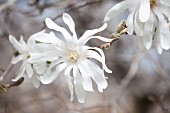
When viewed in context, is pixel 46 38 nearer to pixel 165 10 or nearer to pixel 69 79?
pixel 69 79

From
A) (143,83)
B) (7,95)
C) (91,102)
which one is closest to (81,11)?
(7,95)

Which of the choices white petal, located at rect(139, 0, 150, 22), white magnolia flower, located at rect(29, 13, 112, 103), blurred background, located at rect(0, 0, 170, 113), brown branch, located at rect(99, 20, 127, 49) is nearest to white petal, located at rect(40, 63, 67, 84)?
white magnolia flower, located at rect(29, 13, 112, 103)

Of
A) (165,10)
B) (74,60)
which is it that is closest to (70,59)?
(74,60)

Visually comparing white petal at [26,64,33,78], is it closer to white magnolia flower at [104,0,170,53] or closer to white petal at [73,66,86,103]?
white petal at [73,66,86,103]

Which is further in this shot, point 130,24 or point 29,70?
point 29,70

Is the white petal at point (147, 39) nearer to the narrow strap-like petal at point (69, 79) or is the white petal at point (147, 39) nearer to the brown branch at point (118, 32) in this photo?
the brown branch at point (118, 32)

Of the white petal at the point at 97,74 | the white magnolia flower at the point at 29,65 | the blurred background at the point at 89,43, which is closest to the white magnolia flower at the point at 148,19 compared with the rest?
the white petal at the point at 97,74

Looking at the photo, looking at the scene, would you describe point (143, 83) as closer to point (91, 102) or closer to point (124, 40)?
point (91, 102)
